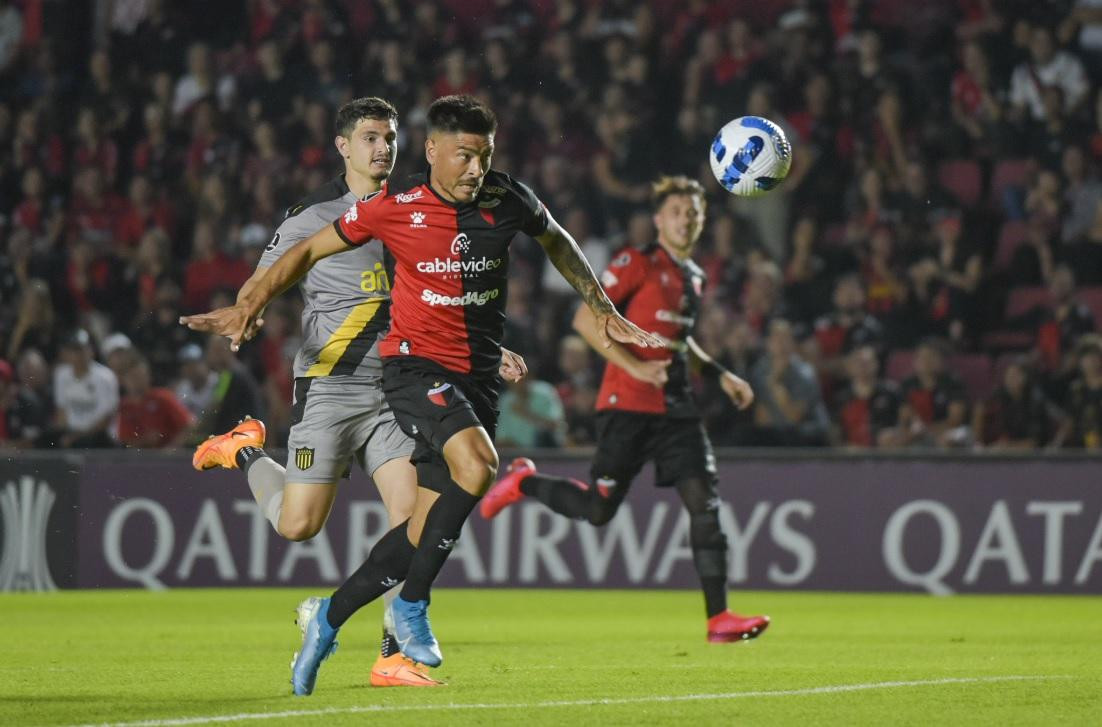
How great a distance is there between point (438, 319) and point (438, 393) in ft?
0.99

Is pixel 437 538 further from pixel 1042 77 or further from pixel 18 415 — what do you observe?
pixel 1042 77

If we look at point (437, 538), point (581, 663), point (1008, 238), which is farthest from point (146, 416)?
point (437, 538)

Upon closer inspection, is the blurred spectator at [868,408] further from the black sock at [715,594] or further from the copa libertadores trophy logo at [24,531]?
the copa libertadores trophy logo at [24,531]

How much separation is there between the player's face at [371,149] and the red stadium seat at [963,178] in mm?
9750

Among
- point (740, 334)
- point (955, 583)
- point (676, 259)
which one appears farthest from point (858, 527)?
point (676, 259)

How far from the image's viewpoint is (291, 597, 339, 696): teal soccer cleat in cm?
643

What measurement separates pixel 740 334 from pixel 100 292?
6098 mm

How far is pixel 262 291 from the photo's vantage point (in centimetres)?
654

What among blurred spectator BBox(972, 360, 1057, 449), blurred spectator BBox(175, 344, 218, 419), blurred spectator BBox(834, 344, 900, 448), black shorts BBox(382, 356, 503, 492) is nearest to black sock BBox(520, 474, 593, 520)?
black shorts BBox(382, 356, 503, 492)

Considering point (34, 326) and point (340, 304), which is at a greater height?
point (340, 304)

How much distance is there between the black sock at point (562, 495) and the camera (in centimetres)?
1038

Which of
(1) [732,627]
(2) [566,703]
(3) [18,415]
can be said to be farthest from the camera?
(3) [18,415]

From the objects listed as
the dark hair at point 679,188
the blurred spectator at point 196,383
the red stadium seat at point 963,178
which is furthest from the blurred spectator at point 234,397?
the red stadium seat at point 963,178

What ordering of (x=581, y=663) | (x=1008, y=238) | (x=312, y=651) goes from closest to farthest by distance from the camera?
(x=312, y=651) < (x=581, y=663) < (x=1008, y=238)
